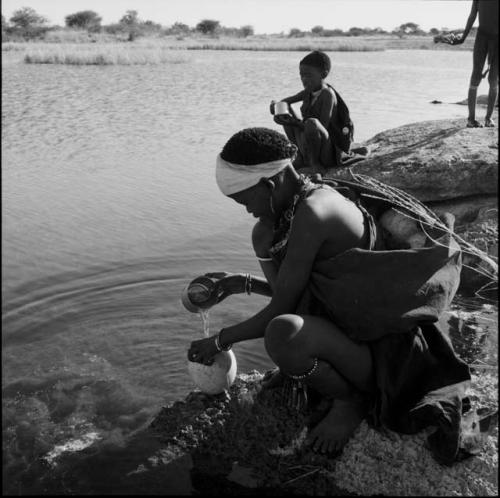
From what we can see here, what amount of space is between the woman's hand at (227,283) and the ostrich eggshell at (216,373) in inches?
10.6

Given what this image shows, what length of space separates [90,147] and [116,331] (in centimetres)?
557

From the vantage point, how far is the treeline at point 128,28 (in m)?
40.6

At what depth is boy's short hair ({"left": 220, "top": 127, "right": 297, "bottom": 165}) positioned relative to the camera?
2.66m

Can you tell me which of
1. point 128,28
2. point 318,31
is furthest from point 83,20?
point 318,31

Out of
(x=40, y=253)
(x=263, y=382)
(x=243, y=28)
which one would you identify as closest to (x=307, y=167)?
(x=40, y=253)

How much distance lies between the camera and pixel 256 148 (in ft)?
8.72

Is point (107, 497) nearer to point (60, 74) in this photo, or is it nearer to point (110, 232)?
point (110, 232)

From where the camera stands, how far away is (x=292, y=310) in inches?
109

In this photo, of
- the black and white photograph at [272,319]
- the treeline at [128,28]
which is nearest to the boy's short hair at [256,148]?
the black and white photograph at [272,319]

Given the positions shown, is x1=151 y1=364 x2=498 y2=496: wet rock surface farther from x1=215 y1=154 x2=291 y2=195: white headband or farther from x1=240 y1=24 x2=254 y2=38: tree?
x1=240 y1=24 x2=254 y2=38: tree

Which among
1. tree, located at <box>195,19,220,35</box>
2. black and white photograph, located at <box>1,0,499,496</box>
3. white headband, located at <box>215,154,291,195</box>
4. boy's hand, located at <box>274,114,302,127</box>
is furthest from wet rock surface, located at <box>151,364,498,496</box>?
tree, located at <box>195,19,220,35</box>

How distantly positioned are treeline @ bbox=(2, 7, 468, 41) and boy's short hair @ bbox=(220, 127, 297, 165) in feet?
121

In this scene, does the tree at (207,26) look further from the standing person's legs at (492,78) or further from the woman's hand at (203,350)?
the woman's hand at (203,350)

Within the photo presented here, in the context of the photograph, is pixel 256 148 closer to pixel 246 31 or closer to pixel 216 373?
pixel 216 373
